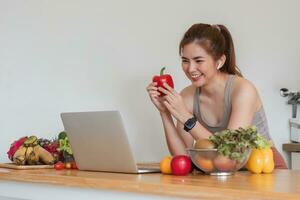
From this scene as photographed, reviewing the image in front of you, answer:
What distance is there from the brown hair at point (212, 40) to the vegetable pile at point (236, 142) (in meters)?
0.61

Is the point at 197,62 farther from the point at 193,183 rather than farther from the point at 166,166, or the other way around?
the point at 193,183

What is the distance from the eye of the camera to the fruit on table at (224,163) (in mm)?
1317

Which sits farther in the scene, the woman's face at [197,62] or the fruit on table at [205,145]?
the woman's face at [197,62]

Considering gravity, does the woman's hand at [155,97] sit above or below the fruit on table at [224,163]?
above

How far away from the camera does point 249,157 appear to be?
1400mm

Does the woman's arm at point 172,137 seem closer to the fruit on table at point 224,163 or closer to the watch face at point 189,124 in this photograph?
the watch face at point 189,124

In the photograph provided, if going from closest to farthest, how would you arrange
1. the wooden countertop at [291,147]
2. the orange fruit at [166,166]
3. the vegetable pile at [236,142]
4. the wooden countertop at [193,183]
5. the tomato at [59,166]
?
the wooden countertop at [193,183] < the vegetable pile at [236,142] < the orange fruit at [166,166] < the tomato at [59,166] < the wooden countertop at [291,147]

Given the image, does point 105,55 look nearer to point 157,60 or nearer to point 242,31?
point 157,60

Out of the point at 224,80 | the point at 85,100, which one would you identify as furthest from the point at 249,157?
the point at 85,100

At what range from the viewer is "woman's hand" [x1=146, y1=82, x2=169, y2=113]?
1.86m

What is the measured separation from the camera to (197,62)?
186cm

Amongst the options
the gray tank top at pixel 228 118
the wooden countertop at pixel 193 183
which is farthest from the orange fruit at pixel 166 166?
the gray tank top at pixel 228 118

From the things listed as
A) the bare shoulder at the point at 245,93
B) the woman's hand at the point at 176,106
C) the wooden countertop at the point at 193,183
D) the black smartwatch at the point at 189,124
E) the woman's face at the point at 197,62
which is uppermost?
the woman's face at the point at 197,62

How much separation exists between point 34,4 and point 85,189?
4.47ft
